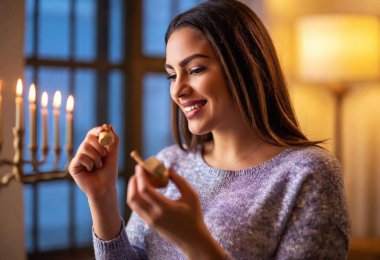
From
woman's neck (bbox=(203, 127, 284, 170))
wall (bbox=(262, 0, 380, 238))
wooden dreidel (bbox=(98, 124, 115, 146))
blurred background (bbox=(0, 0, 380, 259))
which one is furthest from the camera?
wall (bbox=(262, 0, 380, 238))

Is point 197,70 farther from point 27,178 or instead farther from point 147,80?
point 147,80

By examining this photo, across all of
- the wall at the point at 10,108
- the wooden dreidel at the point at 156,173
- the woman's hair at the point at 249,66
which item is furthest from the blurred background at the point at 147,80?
the wooden dreidel at the point at 156,173

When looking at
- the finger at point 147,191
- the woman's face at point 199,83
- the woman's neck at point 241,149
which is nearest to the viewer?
the finger at point 147,191

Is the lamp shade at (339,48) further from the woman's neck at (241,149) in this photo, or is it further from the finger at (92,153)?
the finger at (92,153)

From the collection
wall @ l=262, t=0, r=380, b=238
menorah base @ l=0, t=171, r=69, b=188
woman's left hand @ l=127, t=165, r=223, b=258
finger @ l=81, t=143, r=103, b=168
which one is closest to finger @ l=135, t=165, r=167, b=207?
woman's left hand @ l=127, t=165, r=223, b=258

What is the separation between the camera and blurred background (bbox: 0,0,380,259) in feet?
7.32

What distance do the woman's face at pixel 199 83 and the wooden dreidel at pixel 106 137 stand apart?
0.76 feet

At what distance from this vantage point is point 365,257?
2422 millimetres

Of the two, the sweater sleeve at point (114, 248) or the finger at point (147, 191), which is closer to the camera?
the finger at point (147, 191)

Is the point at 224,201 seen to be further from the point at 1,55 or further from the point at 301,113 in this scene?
the point at 301,113

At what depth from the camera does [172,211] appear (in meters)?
0.91

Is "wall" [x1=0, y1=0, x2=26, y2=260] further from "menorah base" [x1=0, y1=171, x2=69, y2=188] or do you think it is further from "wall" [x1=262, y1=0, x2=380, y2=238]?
"wall" [x1=262, y1=0, x2=380, y2=238]

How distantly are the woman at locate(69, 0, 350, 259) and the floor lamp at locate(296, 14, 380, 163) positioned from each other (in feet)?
3.99

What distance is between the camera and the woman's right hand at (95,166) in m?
1.16
